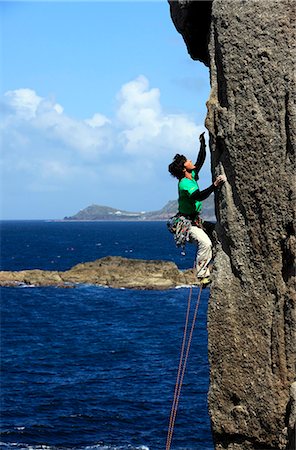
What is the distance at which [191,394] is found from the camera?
128 ft

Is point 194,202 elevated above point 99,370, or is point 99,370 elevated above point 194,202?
point 194,202

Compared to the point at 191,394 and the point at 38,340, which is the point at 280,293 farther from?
the point at 38,340

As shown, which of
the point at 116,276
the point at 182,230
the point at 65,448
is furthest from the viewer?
the point at 116,276

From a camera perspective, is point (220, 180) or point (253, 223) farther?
point (220, 180)

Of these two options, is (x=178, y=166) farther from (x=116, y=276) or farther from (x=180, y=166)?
(x=116, y=276)

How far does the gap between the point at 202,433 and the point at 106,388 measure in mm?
10008

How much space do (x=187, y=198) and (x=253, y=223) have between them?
1711mm

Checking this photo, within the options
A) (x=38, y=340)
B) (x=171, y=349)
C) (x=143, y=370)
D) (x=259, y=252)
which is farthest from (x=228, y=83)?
(x=38, y=340)

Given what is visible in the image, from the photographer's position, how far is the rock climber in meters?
12.1

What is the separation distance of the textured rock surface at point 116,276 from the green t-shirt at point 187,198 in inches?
2738

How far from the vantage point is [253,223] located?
10844 millimetres

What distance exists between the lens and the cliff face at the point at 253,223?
10477 millimetres

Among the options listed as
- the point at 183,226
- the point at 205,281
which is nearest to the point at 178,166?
the point at 183,226

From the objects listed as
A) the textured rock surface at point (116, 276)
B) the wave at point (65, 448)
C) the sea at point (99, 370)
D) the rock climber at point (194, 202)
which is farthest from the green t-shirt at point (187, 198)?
the textured rock surface at point (116, 276)
